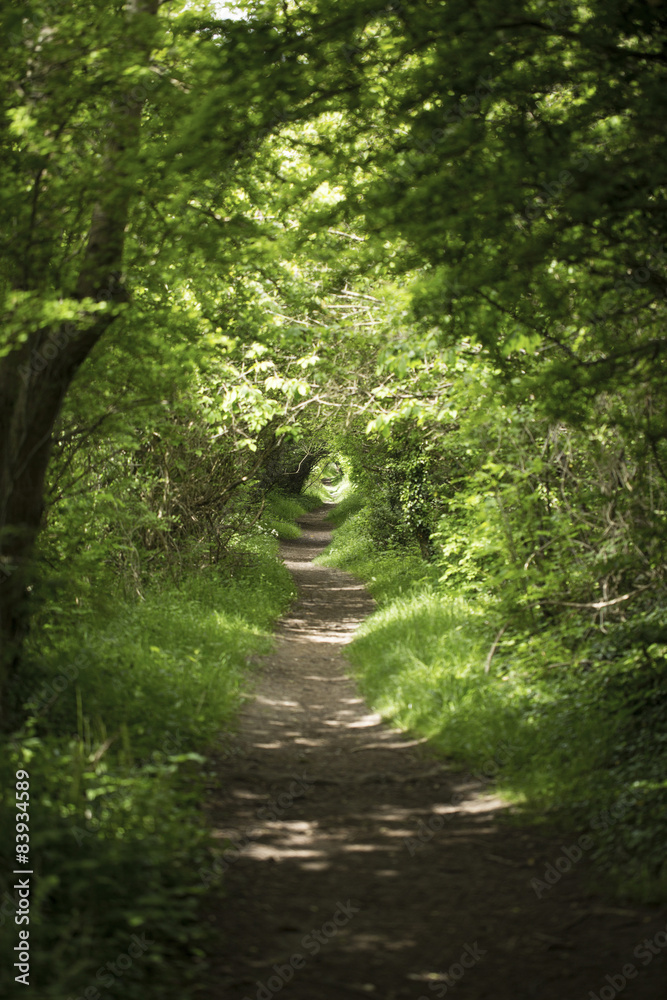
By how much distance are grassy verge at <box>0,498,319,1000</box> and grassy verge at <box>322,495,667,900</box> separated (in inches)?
74.0

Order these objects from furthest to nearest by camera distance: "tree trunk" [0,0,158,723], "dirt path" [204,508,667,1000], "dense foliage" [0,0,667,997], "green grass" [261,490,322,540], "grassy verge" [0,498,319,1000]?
"green grass" [261,490,322,540], "tree trunk" [0,0,158,723], "dense foliage" [0,0,667,997], "dirt path" [204,508,667,1000], "grassy verge" [0,498,319,1000]

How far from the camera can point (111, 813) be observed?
416cm

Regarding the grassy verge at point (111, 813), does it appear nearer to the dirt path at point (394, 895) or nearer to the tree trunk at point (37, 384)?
the dirt path at point (394, 895)

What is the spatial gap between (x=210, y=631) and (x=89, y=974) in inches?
268

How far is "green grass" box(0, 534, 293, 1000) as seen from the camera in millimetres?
3289

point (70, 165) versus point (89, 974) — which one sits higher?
point (70, 165)

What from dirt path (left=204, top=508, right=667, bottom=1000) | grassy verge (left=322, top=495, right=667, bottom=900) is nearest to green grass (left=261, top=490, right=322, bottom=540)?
grassy verge (left=322, top=495, right=667, bottom=900)

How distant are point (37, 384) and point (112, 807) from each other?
3.02 metres

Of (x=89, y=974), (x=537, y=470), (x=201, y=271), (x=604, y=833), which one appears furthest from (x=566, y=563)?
(x=89, y=974)

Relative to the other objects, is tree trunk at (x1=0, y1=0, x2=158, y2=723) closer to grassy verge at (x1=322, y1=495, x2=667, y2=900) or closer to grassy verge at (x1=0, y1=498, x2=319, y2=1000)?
grassy verge at (x1=0, y1=498, x2=319, y2=1000)

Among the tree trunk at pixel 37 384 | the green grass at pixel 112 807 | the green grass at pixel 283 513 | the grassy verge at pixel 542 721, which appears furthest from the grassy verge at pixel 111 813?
the green grass at pixel 283 513

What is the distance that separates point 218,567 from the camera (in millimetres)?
14016

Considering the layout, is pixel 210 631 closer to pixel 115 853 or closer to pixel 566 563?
pixel 566 563

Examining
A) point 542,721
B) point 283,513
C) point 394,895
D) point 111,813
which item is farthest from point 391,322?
point 283,513
